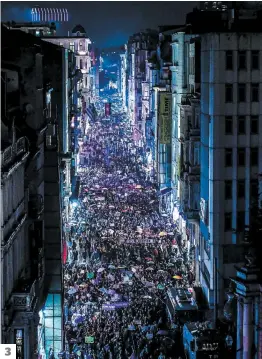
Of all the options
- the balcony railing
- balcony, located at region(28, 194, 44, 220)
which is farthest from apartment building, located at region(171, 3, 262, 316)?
the balcony railing

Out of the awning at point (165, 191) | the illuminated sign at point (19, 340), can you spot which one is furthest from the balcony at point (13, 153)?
the awning at point (165, 191)

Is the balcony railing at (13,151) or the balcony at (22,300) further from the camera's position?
the balcony at (22,300)

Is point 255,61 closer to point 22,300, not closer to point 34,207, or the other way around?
point 34,207

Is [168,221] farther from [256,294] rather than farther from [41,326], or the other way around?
[256,294]

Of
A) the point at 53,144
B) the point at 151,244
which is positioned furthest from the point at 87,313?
the point at 151,244

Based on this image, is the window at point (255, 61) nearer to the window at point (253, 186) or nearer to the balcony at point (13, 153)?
the window at point (253, 186)

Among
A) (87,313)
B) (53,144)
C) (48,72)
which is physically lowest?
(87,313)

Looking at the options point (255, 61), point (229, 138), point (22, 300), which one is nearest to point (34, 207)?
point (22, 300)
